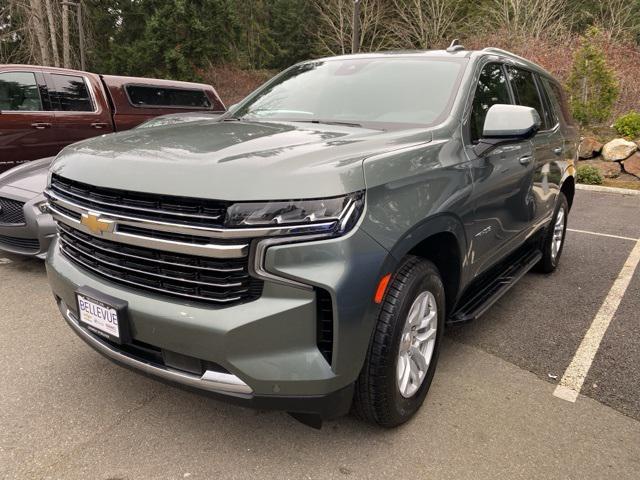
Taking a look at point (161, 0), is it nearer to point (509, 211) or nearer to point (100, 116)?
point (100, 116)

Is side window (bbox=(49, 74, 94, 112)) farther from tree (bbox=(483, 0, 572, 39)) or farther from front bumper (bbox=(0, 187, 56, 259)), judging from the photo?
tree (bbox=(483, 0, 572, 39))

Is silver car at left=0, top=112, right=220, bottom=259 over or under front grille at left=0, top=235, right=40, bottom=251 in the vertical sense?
over

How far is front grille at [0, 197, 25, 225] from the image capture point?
4.36 metres

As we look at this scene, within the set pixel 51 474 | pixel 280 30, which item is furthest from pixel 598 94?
pixel 280 30

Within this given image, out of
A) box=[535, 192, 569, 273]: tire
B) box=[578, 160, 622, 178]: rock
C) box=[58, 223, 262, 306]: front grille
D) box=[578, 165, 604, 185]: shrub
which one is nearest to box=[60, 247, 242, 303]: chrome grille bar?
box=[58, 223, 262, 306]: front grille

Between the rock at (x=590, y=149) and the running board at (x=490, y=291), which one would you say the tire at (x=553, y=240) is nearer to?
the running board at (x=490, y=291)

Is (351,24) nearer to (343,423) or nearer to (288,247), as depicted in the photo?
(343,423)

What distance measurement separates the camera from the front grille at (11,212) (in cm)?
436

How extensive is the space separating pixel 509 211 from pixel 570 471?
1634 millimetres

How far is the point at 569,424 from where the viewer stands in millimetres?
2572

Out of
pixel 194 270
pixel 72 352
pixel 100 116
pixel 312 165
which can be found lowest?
pixel 72 352

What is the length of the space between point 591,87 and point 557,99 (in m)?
9.18

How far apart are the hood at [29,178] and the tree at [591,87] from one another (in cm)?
1212

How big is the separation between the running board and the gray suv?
0.14 feet
